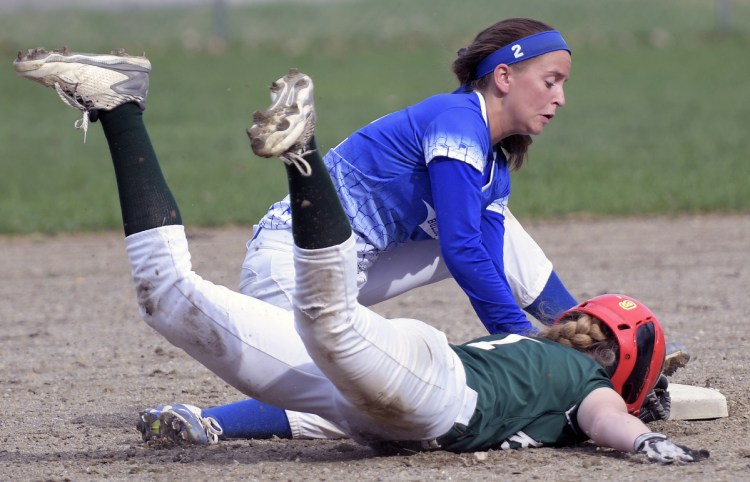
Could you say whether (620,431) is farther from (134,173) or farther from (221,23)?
(221,23)

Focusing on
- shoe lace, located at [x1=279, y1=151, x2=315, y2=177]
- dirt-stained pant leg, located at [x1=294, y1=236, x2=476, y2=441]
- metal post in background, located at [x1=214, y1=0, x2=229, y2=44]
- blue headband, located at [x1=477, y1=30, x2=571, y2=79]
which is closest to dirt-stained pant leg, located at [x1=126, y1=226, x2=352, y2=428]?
dirt-stained pant leg, located at [x1=294, y1=236, x2=476, y2=441]

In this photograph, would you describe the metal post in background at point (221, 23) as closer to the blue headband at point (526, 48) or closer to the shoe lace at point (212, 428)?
the blue headband at point (526, 48)

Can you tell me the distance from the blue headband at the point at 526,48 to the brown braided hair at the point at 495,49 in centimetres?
2

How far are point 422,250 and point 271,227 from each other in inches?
24.4

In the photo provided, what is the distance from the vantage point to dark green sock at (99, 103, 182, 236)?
10.8 ft

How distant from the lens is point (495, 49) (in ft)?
13.5

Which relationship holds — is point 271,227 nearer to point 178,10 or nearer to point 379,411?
point 379,411

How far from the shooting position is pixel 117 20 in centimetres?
2498

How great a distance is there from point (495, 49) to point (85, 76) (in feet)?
4.92

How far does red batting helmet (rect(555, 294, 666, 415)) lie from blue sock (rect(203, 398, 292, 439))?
3.57 ft

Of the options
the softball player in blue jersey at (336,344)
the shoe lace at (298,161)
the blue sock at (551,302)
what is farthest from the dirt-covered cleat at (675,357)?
the shoe lace at (298,161)

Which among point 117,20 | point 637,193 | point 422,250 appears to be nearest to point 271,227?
point 422,250

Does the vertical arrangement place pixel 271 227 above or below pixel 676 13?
below

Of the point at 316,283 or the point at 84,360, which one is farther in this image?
the point at 84,360
